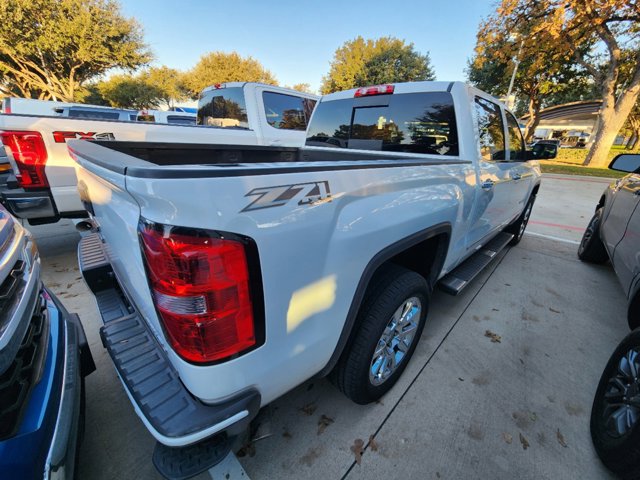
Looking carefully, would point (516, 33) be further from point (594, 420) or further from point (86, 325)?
point (86, 325)

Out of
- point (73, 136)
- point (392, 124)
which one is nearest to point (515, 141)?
point (392, 124)

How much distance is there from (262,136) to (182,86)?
37255 mm

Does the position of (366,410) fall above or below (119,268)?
below

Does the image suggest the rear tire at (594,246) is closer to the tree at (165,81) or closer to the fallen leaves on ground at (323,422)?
the fallen leaves on ground at (323,422)

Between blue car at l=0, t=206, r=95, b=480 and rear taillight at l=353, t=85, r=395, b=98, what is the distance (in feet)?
9.06

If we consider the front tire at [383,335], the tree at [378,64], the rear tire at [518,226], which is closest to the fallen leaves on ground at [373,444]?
the front tire at [383,335]

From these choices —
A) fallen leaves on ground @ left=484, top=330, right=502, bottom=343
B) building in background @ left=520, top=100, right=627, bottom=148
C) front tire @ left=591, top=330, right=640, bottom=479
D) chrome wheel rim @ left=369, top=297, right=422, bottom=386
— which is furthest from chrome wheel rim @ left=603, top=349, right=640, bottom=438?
building in background @ left=520, top=100, right=627, bottom=148

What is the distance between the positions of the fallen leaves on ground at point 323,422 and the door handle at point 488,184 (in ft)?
7.34

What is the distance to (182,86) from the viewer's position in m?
35.0

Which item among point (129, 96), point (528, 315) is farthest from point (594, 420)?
point (129, 96)

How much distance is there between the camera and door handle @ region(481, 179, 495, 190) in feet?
8.52

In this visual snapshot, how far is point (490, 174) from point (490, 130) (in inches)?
18.8

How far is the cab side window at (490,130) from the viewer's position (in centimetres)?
262

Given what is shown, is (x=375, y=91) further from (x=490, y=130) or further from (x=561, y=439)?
(x=561, y=439)
